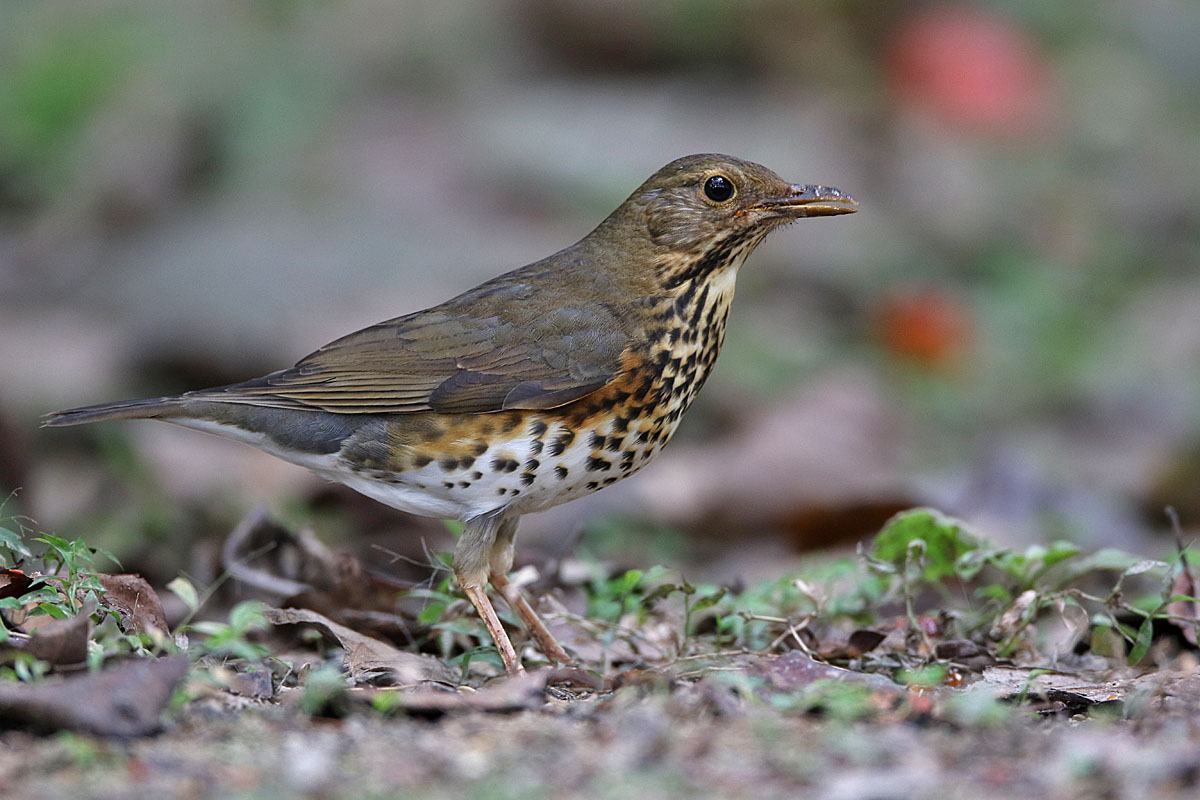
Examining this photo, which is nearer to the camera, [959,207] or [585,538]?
[585,538]

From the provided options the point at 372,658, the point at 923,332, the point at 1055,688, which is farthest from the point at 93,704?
the point at 923,332

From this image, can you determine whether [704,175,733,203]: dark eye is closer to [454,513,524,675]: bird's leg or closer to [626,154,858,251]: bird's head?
[626,154,858,251]: bird's head

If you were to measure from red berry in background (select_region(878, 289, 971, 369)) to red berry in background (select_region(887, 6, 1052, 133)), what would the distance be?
147 inches

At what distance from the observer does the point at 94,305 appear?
35.8ft

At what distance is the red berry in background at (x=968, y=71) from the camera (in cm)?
1387

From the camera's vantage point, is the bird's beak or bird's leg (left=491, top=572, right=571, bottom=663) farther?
the bird's beak

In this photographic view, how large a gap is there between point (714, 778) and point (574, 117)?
1110cm

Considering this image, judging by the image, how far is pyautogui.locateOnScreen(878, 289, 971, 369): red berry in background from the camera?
10.8m

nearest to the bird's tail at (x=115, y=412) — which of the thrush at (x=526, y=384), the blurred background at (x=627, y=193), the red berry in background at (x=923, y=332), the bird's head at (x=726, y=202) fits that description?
the thrush at (x=526, y=384)

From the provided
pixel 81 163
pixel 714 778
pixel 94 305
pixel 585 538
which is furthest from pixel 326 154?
pixel 714 778

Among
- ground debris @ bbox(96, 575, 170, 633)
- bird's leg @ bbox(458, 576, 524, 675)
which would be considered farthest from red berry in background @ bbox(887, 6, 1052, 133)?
ground debris @ bbox(96, 575, 170, 633)

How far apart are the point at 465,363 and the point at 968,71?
983 centimetres

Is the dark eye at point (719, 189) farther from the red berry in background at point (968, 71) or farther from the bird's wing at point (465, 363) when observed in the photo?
the red berry in background at point (968, 71)

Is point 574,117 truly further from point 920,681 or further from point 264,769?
point 264,769
